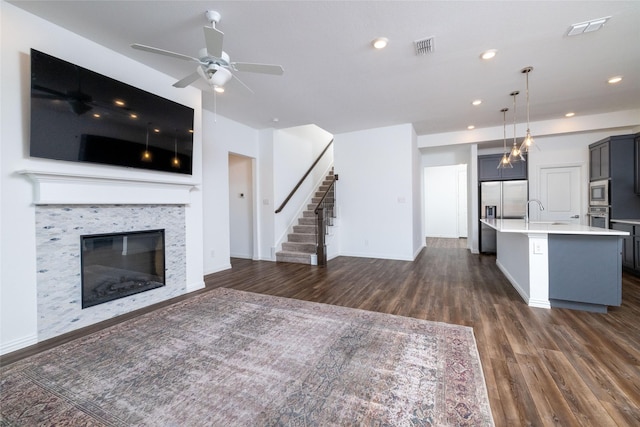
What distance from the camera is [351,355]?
2102 mm

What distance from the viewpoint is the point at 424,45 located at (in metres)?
2.82

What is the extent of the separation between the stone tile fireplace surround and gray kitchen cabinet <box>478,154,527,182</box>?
6.75 meters

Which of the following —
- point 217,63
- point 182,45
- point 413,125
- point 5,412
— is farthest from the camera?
point 413,125

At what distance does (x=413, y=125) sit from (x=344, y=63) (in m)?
3.13

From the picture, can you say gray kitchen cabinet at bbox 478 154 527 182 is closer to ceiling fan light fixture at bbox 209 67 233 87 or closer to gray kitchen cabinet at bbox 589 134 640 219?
gray kitchen cabinet at bbox 589 134 640 219

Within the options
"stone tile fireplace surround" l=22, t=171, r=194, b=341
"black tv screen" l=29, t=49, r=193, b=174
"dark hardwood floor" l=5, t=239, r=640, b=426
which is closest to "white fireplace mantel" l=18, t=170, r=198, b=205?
"stone tile fireplace surround" l=22, t=171, r=194, b=341

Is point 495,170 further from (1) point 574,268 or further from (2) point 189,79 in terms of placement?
(2) point 189,79

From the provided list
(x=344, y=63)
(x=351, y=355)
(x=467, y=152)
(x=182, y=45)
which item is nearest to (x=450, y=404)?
(x=351, y=355)

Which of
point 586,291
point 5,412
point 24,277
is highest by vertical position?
point 24,277

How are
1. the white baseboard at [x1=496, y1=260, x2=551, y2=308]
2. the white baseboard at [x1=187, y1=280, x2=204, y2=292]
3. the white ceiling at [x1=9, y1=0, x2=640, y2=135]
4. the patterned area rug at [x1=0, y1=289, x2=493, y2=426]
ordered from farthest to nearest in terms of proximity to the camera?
the white baseboard at [x1=187, y1=280, x2=204, y2=292], the white baseboard at [x1=496, y1=260, x2=551, y2=308], the white ceiling at [x1=9, y1=0, x2=640, y2=135], the patterned area rug at [x1=0, y1=289, x2=493, y2=426]

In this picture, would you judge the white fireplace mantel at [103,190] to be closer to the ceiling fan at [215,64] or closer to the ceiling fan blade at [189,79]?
the ceiling fan blade at [189,79]

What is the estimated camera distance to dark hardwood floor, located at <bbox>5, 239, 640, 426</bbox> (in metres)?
1.61

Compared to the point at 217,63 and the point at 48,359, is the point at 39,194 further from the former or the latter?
the point at 217,63

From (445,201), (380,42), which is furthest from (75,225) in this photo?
(445,201)
